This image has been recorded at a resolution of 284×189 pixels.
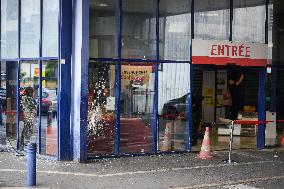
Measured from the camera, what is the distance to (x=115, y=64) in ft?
45.4

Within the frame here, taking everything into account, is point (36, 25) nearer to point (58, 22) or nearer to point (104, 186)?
point (58, 22)

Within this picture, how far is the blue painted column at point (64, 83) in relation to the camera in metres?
13.3

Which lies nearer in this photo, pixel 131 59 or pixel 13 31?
pixel 131 59

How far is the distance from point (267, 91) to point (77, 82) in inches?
255

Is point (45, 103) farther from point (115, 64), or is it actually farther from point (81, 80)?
point (115, 64)

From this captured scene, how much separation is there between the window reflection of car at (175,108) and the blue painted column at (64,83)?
9.14 feet

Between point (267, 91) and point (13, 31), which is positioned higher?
point (13, 31)

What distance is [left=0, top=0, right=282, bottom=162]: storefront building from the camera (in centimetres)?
1334

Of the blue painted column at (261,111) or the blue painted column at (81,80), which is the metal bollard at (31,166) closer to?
the blue painted column at (81,80)

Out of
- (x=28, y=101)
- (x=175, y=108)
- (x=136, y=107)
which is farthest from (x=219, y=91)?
(x=28, y=101)

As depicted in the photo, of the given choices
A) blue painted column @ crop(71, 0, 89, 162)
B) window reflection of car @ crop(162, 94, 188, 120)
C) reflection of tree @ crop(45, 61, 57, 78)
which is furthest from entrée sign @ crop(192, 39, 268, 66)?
reflection of tree @ crop(45, 61, 57, 78)

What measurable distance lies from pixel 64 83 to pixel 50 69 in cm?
71

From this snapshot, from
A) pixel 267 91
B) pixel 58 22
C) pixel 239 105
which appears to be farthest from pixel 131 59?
pixel 239 105

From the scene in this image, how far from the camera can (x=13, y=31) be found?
50.1ft
